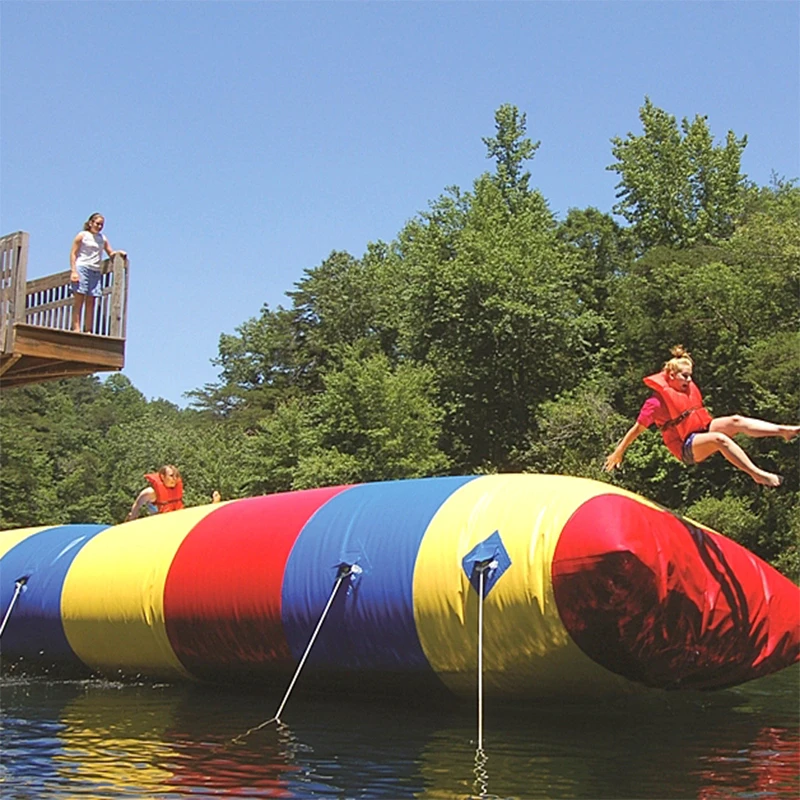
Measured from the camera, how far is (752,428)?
10.0m

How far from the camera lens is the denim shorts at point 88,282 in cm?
1323

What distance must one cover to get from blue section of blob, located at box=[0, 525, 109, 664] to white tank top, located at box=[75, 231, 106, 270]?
138 inches

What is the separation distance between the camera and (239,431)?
190ft

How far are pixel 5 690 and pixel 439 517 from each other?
5763 millimetres

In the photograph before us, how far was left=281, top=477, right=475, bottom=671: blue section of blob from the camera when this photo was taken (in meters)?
10.5

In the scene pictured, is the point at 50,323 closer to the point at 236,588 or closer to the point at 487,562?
the point at 236,588

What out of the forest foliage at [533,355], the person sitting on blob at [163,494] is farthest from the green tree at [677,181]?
the person sitting on blob at [163,494]

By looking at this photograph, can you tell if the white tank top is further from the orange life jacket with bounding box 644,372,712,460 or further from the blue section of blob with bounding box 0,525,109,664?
the orange life jacket with bounding box 644,372,712,460

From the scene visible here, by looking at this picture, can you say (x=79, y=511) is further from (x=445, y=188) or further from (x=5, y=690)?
(x=5, y=690)

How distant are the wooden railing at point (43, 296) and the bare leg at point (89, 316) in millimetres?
34

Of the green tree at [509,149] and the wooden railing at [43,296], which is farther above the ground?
the green tree at [509,149]

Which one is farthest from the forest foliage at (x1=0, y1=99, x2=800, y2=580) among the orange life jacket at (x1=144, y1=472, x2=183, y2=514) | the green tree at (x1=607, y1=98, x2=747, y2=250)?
the orange life jacket at (x1=144, y1=472, x2=183, y2=514)

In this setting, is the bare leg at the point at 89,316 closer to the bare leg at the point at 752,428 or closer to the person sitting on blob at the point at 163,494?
the person sitting on blob at the point at 163,494

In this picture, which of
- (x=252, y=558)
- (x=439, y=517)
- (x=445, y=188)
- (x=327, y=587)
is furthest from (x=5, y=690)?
(x=445, y=188)
